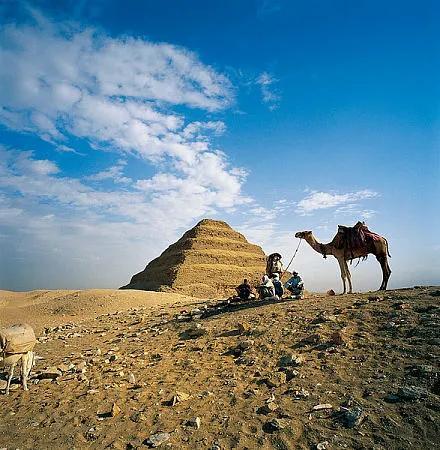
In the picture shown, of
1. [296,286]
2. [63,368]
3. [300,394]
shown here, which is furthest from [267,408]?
[296,286]

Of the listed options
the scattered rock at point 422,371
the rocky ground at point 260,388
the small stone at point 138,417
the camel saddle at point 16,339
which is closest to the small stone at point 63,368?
the rocky ground at point 260,388

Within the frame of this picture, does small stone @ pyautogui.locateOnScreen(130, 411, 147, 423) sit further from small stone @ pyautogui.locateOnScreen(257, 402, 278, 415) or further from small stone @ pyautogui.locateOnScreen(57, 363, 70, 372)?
small stone @ pyautogui.locateOnScreen(57, 363, 70, 372)

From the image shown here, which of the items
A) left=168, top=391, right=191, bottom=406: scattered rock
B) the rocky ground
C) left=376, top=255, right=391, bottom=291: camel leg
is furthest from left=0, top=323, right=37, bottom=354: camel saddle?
left=376, top=255, right=391, bottom=291: camel leg

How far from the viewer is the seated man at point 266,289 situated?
41.1 feet

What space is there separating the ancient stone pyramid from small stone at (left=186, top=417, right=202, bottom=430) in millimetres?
29153

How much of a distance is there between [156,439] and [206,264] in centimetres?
3626

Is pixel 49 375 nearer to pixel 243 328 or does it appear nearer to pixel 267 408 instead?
pixel 243 328

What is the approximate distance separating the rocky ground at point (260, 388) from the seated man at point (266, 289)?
3300mm

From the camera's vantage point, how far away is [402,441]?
390 cm

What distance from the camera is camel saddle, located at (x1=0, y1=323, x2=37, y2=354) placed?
20.6 ft

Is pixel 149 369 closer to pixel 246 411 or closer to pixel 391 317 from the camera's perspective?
pixel 246 411

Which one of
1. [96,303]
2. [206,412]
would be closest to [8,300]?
[96,303]

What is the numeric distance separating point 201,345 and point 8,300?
30561 millimetres

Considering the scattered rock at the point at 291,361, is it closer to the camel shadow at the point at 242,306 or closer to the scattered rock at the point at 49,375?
the scattered rock at the point at 49,375
